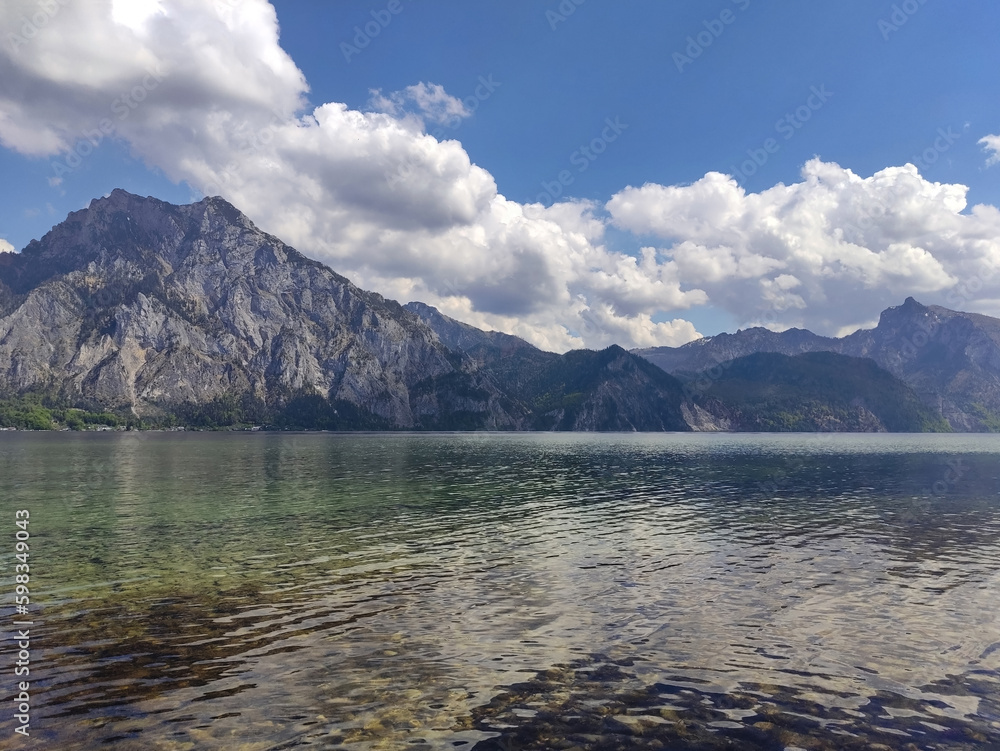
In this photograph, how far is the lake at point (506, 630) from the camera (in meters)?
16.7

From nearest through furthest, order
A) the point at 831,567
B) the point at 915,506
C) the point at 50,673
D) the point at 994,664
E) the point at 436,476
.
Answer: the point at 50,673 < the point at 994,664 < the point at 831,567 < the point at 915,506 < the point at 436,476

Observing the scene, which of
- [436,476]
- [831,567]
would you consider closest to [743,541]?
[831,567]

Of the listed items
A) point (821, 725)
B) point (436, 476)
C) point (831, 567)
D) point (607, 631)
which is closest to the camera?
point (821, 725)

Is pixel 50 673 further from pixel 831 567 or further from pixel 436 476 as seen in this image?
pixel 436 476

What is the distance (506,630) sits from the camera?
24.9m

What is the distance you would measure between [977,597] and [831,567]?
781 cm

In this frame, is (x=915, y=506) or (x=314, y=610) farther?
(x=915, y=506)

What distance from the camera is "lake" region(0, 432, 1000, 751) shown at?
16656mm

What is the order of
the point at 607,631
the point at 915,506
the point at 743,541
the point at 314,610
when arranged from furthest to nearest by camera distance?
the point at 915,506 < the point at 743,541 < the point at 314,610 < the point at 607,631

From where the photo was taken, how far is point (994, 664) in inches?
853

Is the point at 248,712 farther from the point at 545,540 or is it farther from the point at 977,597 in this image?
the point at 977,597

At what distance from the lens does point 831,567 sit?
37.0 meters

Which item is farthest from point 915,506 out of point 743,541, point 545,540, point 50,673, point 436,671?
point 50,673

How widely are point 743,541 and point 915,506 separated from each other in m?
34.9
